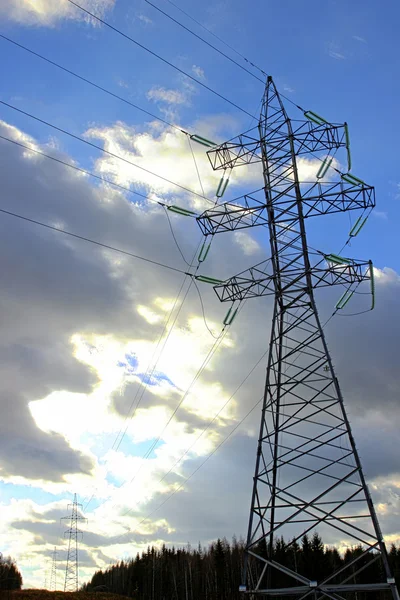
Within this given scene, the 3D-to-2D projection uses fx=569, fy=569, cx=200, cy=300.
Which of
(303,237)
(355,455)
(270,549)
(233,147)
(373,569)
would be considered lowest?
(270,549)

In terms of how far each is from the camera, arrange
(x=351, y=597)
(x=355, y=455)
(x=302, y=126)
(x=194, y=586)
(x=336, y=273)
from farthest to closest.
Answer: (x=194, y=586)
(x=351, y=597)
(x=302, y=126)
(x=336, y=273)
(x=355, y=455)

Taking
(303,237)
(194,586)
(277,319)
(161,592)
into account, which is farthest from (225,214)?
(161,592)

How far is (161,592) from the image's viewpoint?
316 ft

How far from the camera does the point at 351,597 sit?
228 feet

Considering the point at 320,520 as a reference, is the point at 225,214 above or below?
above

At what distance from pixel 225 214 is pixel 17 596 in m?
50.0

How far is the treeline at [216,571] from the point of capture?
67.4 m

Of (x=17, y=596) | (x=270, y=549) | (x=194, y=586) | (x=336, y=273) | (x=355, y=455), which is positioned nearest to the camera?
(x=355, y=455)

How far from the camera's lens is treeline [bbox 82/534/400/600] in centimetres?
6738

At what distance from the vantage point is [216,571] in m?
79.8

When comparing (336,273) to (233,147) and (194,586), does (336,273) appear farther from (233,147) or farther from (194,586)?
(194,586)

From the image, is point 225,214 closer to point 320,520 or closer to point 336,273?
point 336,273

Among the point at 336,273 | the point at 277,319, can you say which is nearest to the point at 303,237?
the point at 336,273

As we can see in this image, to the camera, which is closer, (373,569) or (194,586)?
(373,569)
